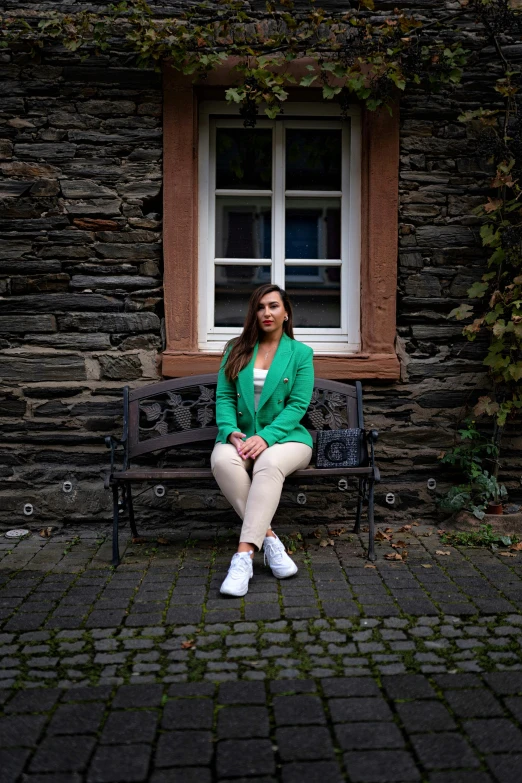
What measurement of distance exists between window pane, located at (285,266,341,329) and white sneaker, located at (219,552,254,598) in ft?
7.05

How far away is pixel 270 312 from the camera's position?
15.6 ft

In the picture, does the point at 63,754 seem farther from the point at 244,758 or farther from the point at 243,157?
the point at 243,157

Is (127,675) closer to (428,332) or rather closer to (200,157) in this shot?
(428,332)

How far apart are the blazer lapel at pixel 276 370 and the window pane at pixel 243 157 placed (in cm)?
155

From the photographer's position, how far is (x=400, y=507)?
214 inches

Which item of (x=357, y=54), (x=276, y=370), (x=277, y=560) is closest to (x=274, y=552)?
(x=277, y=560)

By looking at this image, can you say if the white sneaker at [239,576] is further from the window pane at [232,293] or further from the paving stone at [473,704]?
the window pane at [232,293]

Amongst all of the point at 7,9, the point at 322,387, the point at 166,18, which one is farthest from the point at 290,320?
the point at 7,9

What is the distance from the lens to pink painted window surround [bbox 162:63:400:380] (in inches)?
206

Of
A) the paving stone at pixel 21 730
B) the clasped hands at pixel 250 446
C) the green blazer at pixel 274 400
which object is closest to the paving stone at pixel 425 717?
the paving stone at pixel 21 730

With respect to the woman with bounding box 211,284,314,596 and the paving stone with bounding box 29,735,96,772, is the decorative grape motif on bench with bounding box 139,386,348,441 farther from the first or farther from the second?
the paving stone with bounding box 29,735,96,772

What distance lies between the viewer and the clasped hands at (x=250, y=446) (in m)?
4.39

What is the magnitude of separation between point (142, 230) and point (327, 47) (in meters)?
1.76

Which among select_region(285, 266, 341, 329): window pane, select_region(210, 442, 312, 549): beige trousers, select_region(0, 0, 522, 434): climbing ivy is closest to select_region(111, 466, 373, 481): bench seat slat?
select_region(210, 442, 312, 549): beige trousers
